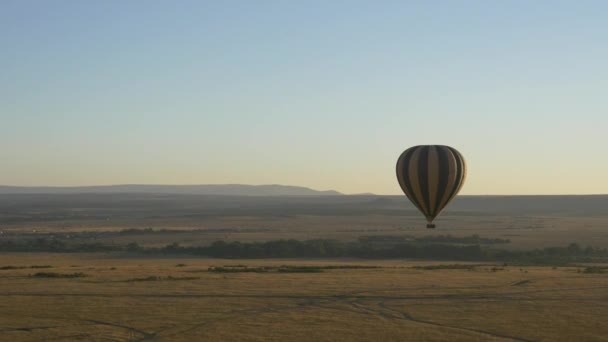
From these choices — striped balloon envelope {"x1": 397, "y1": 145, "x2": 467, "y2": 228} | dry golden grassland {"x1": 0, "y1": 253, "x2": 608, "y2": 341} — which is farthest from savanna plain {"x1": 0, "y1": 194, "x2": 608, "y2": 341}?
striped balloon envelope {"x1": 397, "y1": 145, "x2": 467, "y2": 228}

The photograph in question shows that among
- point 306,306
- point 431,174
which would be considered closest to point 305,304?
point 306,306

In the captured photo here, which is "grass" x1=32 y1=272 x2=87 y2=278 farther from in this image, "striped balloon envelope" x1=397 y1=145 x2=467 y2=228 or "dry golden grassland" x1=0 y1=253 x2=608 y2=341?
"striped balloon envelope" x1=397 y1=145 x2=467 y2=228

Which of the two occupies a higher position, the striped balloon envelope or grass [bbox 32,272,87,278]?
the striped balloon envelope

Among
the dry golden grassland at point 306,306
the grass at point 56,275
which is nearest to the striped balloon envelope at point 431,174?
the dry golden grassland at point 306,306

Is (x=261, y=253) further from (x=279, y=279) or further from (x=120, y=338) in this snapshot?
(x=120, y=338)

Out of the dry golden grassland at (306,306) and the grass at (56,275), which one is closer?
the dry golden grassland at (306,306)

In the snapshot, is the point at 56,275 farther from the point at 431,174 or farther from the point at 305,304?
the point at 431,174

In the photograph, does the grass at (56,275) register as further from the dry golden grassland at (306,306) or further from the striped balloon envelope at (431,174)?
the striped balloon envelope at (431,174)
